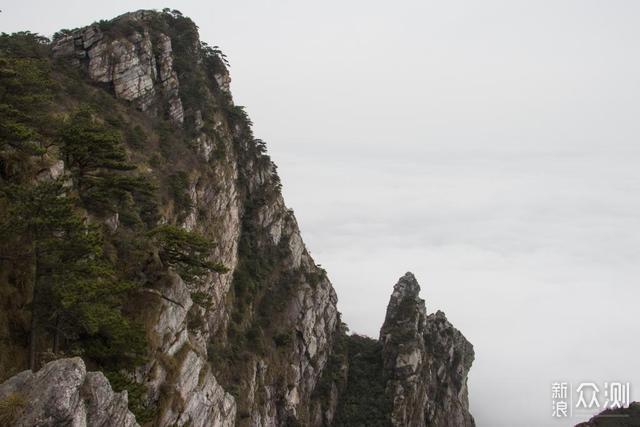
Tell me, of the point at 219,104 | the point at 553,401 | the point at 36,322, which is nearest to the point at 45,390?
the point at 36,322

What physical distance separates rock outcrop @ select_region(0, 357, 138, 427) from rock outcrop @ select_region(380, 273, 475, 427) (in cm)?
5890

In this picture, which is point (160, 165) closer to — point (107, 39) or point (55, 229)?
point (107, 39)

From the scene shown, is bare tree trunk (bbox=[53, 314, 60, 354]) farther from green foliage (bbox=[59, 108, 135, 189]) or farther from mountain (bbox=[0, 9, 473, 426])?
green foliage (bbox=[59, 108, 135, 189])

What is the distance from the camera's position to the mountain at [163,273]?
70.3ft

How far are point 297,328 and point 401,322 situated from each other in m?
19.8

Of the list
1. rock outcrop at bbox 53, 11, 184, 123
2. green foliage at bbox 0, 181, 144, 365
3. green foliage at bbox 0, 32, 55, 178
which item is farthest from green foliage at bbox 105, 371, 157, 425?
rock outcrop at bbox 53, 11, 184, 123

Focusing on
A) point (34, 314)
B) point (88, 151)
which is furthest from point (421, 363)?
point (34, 314)

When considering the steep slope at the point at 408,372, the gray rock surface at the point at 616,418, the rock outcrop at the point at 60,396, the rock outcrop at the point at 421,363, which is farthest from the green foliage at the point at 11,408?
the rock outcrop at the point at 421,363

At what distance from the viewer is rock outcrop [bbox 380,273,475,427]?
241 feet

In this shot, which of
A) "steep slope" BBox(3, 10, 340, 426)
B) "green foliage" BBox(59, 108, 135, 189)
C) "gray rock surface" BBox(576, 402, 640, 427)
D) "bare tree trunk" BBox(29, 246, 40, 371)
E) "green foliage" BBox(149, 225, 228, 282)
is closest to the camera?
"bare tree trunk" BBox(29, 246, 40, 371)

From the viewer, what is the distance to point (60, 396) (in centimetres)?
1551

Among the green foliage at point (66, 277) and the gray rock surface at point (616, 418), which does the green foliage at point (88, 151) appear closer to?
the green foliage at point (66, 277)

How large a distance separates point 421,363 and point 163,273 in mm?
56964

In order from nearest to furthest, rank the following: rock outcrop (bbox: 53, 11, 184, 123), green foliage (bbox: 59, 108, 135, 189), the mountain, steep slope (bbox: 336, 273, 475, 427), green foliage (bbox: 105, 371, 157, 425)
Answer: the mountain → green foliage (bbox: 105, 371, 157, 425) → green foliage (bbox: 59, 108, 135, 189) → rock outcrop (bbox: 53, 11, 184, 123) → steep slope (bbox: 336, 273, 475, 427)
